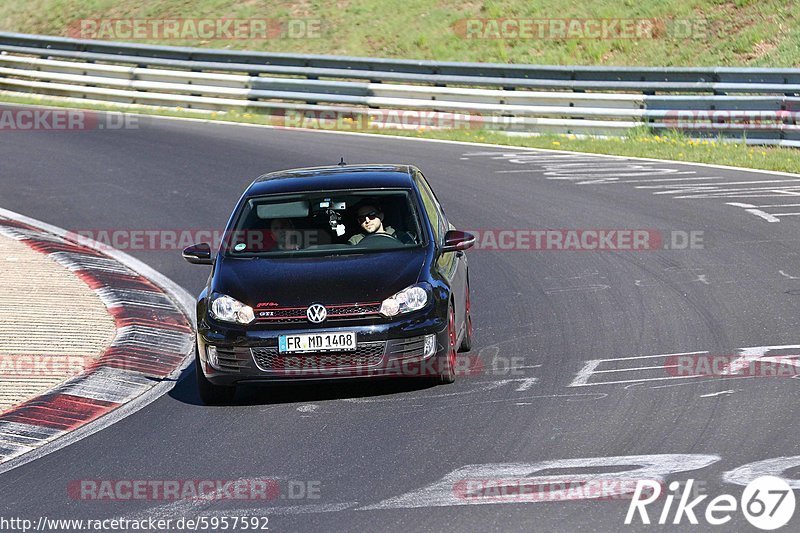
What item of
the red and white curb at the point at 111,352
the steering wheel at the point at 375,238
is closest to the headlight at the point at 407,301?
the steering wheel at the point at 375,238

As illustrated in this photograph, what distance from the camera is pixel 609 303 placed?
470 inches

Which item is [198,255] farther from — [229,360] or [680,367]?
[680,367]

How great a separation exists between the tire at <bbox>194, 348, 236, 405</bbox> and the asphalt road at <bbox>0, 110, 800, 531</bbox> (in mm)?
134

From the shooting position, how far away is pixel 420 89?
24.9 metres

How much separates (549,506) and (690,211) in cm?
1048

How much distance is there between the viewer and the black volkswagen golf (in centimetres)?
900

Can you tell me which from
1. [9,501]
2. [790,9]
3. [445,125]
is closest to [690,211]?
[445,125]

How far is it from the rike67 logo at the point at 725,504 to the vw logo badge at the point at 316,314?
2930mm

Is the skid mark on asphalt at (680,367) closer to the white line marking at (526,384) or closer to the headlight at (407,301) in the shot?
the white line marking at (526,384)

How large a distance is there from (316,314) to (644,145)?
1405cm

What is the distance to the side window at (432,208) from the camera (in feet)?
33.9

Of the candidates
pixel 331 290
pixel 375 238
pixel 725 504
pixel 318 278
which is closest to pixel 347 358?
pixel 331 290

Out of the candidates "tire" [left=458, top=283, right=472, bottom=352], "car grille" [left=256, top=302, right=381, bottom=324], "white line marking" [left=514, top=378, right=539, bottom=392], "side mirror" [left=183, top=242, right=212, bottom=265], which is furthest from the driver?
"white line marking" [left=514, top=378, right=539, bottom=392]

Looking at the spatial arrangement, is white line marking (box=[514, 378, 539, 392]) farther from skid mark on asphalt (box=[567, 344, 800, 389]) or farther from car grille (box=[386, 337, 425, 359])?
car grille (box=[386, 337, 425, 359])
